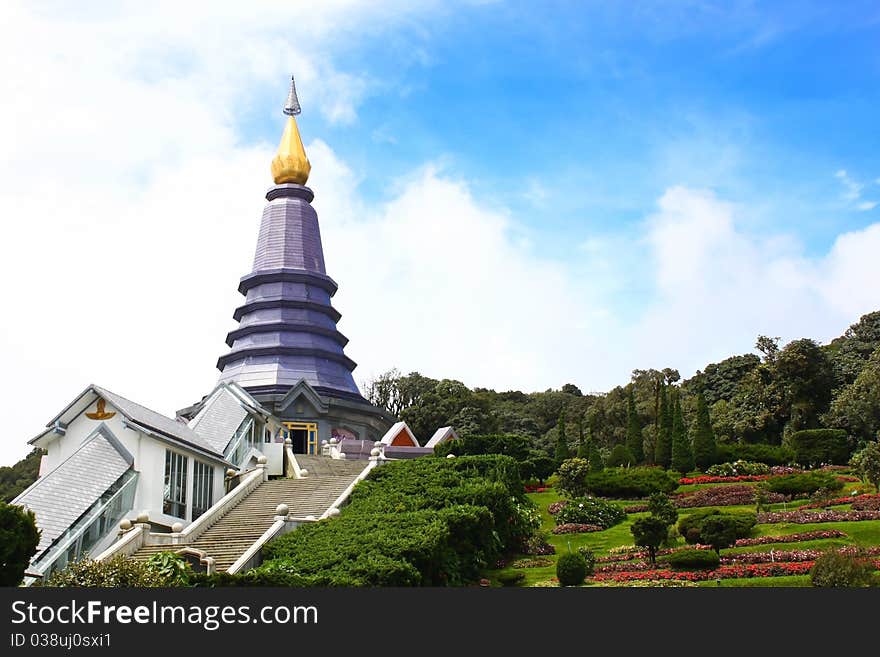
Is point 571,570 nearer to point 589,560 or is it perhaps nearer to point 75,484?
point 589,560

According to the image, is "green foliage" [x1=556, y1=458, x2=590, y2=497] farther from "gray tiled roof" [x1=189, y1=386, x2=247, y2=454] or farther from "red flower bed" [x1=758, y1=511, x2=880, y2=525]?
"gray tiled roof" [x1=189, y1=386, x2=247, y2=454]

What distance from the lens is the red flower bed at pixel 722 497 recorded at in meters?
34.0

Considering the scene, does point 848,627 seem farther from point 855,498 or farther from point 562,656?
point 855,498

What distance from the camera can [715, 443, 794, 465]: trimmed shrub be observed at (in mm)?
43094

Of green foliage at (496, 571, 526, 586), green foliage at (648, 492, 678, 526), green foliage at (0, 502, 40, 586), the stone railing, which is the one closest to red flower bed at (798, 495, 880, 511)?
green foliage at (648, 492, 678, 526)

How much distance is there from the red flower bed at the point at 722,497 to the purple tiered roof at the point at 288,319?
65.7ft

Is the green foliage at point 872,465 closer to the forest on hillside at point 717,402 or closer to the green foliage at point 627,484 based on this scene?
the green foliage at point 627,484

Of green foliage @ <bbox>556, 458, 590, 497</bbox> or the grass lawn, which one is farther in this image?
green foliage @ <bbox>556, 458, 590, 497</bbox>

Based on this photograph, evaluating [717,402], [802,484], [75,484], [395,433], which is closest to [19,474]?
[395,433]

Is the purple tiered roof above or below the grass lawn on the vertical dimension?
above

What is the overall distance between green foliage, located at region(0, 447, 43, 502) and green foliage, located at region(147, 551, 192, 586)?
52.8m

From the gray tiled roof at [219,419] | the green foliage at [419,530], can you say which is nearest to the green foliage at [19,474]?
the gray tiled roof at [219,419]

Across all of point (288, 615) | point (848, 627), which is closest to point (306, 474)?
point (288, 615)

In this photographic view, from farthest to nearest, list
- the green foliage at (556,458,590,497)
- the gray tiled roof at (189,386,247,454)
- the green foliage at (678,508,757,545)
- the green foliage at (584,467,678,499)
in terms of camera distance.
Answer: the green foliage at (584,467,678,499), the green foliage at (556,458,590,497), the gray tiled roof at (189,386,247,454), the green foliage at (678,508,757,545)
